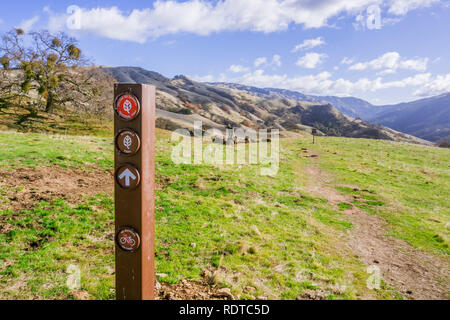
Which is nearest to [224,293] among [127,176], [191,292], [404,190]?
[191,292]

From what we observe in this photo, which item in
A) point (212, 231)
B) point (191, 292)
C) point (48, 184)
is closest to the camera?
point (191, 292)

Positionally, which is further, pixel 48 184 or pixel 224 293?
pixel 48 184

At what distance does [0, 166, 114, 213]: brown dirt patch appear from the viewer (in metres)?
11.1

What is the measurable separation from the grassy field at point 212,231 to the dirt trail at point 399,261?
1.81 feet

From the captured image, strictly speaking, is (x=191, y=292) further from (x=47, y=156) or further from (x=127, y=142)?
(x=47, y=156)

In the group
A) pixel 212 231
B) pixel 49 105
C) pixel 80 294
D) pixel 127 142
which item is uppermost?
pixel 49 105

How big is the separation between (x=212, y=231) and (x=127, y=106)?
706cm

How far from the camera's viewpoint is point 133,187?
4695 millimetres

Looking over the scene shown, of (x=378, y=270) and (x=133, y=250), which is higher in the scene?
(x=133, y=250)

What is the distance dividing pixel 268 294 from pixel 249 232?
3.82 meters

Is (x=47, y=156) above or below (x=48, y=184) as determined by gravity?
above

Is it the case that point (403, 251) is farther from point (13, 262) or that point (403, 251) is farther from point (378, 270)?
point (13, 262)

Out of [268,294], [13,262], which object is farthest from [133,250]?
[13,262]

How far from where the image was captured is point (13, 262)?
23.4 ft
